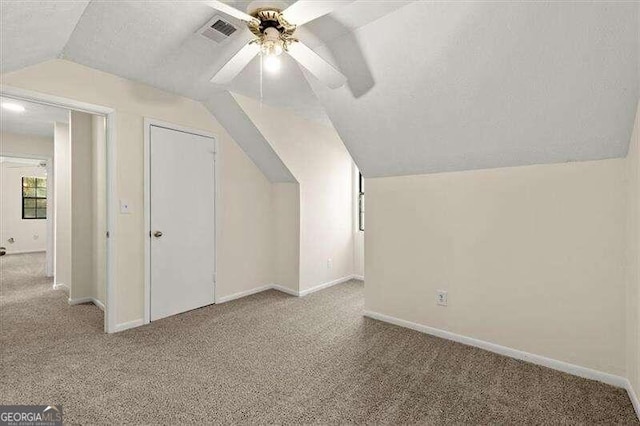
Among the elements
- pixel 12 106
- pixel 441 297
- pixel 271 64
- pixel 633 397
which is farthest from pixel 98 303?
pixel 633 397

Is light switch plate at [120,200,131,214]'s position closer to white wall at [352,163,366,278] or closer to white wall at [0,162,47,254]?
white wall at [352,163,366,278]

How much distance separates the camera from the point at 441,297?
267 cm

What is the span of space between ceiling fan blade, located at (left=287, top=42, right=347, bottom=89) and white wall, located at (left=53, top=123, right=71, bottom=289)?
3.66 meters

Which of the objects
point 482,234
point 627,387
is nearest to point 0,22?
point 482,234

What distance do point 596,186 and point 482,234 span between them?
Answer: 2.54 feet

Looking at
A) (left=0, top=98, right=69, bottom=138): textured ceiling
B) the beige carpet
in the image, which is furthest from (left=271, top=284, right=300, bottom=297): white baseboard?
(left=0, top=98, right=69, bottom=138): textured ceiling

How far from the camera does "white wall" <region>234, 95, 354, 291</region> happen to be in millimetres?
3584

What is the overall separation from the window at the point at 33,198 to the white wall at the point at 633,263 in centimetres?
1130

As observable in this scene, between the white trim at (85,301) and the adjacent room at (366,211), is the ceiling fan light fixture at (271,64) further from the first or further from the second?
the white trim at (85,301)

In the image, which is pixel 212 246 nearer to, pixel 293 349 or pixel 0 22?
pixel 293 349

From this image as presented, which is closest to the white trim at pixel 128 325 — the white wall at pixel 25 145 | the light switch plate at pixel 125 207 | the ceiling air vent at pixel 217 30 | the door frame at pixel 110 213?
the door frame at pixel 110 213

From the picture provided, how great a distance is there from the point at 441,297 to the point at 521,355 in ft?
2.24

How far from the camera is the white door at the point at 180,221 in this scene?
3012mm

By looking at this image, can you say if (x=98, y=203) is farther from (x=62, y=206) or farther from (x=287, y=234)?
(x=287, y=234)
